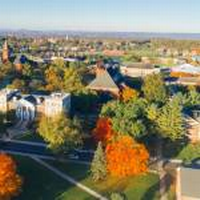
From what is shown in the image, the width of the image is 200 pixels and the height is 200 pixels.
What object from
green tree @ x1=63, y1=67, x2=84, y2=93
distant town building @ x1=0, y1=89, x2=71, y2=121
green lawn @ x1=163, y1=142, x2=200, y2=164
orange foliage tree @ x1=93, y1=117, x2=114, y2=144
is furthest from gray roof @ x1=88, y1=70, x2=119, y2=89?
orange foliage tree @ x1=93, y1=117, x2=114, y2=144

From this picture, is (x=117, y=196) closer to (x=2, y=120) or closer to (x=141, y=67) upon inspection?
(x=2, y=120)

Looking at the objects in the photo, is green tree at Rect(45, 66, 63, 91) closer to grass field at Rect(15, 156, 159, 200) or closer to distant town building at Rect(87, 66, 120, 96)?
distant town building at Rect(87, 66, 120, 96)

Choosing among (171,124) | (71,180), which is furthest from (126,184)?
(171,124)

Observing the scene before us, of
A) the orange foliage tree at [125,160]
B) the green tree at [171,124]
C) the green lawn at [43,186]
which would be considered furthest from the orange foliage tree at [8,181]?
the green tree at [171,124]

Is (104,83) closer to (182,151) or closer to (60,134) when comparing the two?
(182,151)

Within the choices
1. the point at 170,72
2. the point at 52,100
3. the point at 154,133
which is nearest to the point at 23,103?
the point at 52,100

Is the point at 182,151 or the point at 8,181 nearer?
the point at 8,181
